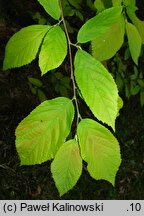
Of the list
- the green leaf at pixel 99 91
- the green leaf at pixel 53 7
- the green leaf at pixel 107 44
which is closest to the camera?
the green leaf at pixel 99 91

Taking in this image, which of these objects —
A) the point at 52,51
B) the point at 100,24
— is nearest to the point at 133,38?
the point at 100,24

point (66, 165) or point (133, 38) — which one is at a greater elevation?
point (133, 38)

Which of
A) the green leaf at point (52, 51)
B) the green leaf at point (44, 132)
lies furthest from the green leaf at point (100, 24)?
the green leaf at point (44, 132)

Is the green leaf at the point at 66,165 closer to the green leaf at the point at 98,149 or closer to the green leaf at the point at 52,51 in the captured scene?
the green leaf at the point at 98,149

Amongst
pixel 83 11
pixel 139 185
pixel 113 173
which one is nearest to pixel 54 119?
pixel 113 173

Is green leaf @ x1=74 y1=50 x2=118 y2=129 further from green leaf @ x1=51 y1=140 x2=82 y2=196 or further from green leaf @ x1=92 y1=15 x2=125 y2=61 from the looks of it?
green leaf @ x1=92 y1=15 x2=125 y2=61

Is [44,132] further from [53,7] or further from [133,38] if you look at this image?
[133,38]
